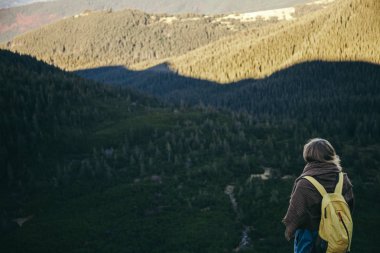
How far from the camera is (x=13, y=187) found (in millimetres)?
88688

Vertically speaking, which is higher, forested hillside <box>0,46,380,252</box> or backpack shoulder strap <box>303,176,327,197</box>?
backpack shoulder strap <box>303,176,327,197</box>

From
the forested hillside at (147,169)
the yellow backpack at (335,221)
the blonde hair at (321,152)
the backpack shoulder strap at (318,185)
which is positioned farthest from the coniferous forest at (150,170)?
the backpack shoulder strap at (318,185)

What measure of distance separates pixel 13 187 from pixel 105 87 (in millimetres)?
85069

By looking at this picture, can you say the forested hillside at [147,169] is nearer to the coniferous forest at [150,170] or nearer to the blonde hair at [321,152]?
the coniferous forest at [150,170]

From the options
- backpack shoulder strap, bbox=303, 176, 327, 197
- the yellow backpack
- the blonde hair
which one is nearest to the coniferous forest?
the yellow backpack

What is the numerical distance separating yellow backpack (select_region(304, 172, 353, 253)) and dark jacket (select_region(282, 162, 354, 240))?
25 cm

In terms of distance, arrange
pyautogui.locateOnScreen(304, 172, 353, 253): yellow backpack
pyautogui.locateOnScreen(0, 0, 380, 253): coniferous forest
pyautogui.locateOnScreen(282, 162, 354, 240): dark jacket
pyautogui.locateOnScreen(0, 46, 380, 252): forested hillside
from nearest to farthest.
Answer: pyautogui.locateOnScreen(304, 172, 353, 253): yellow backpack, pyautogui.locateOnScreen(282, 162, 354, 240): dark jacket, pyautogui.locateOnScreen(0, 0, 380, 253): coniferous forest, pyautogui.locateOnScreen(0, 46, 380, 252): forested hillside

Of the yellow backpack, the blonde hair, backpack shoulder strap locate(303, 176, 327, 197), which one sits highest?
the blonde hair

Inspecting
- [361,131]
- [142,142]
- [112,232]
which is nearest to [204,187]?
[112,232]

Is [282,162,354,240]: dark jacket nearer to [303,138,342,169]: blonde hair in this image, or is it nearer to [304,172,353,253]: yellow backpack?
[303,138,342,169]: blonde hair

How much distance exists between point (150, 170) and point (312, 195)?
85156mm

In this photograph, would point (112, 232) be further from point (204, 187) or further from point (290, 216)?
point (290, 216)

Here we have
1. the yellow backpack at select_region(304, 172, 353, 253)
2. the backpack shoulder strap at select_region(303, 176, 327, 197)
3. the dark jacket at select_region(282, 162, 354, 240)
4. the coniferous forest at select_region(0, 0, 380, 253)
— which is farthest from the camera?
the coniferous forest at select_region(0, 0, 380, 253)

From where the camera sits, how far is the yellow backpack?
11.9m
